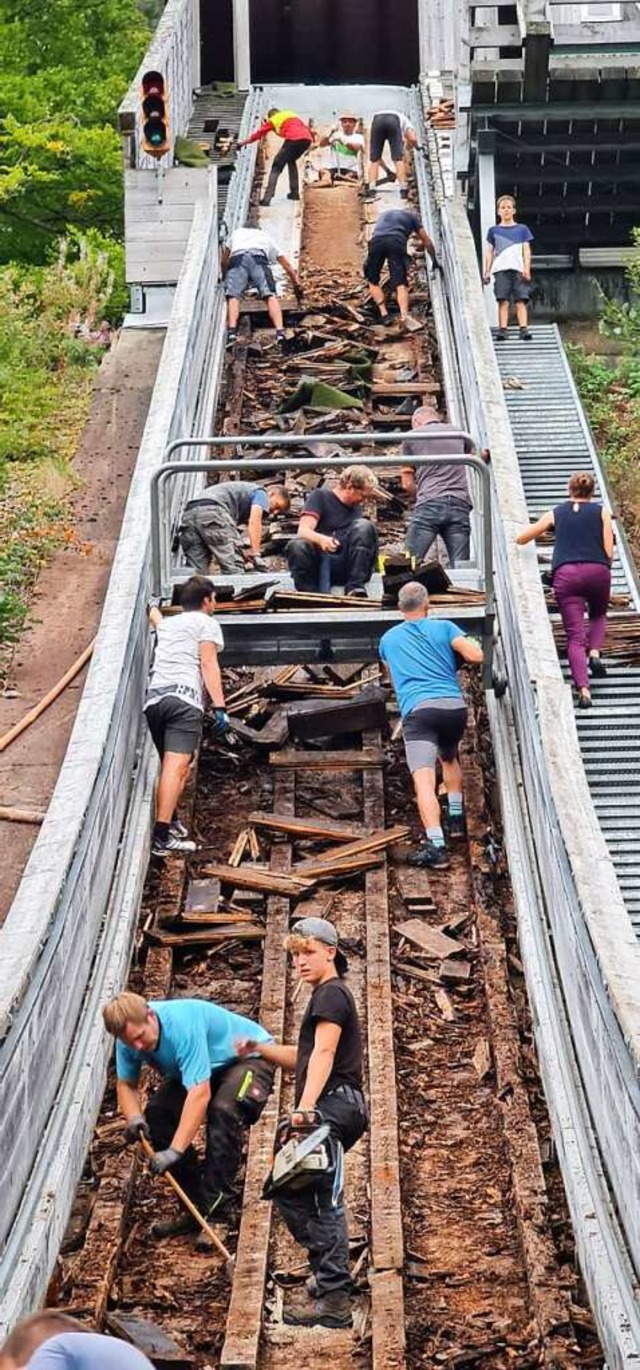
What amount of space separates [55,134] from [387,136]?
1208 centimetres

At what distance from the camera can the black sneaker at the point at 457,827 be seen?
11992 millimetres

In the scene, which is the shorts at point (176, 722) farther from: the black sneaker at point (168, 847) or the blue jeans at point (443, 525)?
the blue jeans at point (443, 525)

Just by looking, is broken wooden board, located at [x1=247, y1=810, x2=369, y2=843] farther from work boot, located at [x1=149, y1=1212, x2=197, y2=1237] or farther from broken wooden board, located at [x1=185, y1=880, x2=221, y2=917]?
work boot, located at [x1=149, y1=1212, x2=197, y2=1237]

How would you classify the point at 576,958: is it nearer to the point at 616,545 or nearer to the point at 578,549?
the point at 578,549

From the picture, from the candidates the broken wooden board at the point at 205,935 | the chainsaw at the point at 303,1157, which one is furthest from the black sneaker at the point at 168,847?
the chainsaw at the point at 303,1157

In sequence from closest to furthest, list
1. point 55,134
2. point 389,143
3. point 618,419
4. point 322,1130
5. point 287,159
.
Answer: point 322,1130 → point 618,419 → point 287,159 → point 389,143 → point 55,134

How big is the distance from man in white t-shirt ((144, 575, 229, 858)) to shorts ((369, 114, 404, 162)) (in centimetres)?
1524

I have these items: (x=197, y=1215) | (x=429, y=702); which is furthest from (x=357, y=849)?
(x=197, y=1215)

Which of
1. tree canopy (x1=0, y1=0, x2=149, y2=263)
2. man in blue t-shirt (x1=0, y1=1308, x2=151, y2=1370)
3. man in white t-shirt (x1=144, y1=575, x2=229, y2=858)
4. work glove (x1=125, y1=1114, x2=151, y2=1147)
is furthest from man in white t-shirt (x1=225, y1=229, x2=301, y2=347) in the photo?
man in blue t-shirt (x1=0, y1=1308, x2=151, y2=1370)

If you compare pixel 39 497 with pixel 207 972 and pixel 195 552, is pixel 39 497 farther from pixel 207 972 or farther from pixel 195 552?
pixel 207 972

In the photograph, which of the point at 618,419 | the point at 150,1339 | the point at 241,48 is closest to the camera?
the point at 150,1339

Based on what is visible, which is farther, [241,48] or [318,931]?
[241,48]

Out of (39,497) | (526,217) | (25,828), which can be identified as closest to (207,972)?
(25,828)

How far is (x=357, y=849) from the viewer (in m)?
11.8
